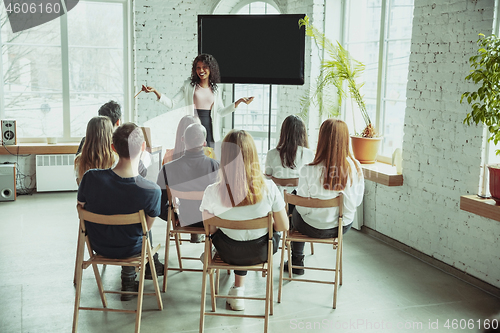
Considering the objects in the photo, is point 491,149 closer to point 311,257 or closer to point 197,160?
point 311,257

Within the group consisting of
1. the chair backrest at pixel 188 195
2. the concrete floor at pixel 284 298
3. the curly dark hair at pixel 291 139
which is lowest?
the concrete floor at pixel 284 298

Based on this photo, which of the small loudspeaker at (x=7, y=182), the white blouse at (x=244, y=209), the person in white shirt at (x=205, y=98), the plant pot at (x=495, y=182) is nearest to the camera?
the white blouse at (x=244, y=209)

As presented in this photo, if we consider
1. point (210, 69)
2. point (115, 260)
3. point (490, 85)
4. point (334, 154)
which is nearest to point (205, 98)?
point (210, 69)

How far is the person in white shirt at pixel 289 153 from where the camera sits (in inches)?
152

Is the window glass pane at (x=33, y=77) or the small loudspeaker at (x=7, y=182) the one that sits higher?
the window glass pane at (x=33, y=77)

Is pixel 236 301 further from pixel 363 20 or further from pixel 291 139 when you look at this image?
pixel 363 20

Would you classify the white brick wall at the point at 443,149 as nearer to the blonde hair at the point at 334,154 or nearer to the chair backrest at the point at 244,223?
the blonde hair at the point at 334,154

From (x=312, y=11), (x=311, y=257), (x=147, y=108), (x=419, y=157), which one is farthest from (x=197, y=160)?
(x=147, y=108)

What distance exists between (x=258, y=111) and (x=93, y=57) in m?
2.44

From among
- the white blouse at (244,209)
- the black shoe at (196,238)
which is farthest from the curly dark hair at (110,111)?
the white blouse at (244,209)

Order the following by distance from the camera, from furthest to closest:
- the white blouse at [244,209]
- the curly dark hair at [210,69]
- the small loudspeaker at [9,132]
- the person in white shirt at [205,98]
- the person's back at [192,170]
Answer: the small loudspeaker at [9,132] < the person in white shirt at [205,98] < the curly dark hair at [210,69] < the person's back at [192,170] < the white blouse at [244,209]

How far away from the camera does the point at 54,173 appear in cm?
655

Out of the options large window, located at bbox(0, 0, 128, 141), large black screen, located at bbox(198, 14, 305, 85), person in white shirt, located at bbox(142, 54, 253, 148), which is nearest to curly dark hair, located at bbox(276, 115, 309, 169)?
person in white shirt, located at bbox(142, 54, 253, 148)

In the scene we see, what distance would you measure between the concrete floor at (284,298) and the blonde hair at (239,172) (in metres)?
0.85
